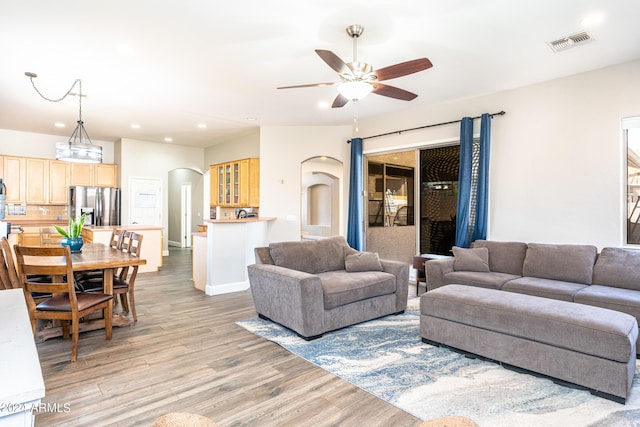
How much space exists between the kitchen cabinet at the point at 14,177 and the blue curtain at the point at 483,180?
8571mm

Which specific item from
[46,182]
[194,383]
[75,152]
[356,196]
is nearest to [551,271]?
[356,196]

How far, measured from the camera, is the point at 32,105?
17.9 ft

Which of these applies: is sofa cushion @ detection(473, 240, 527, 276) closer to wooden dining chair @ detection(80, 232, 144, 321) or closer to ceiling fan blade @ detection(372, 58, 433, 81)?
ceiling fan blade @ detection(372, 58, 433, 81)

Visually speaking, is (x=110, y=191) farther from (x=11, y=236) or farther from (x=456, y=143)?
(x=456, y=143)

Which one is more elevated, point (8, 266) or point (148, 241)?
point (8, 266)

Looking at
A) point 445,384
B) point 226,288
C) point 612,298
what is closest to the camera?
point 445,384

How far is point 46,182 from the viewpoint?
752cm

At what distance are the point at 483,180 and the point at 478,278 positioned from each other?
1485 millimetres

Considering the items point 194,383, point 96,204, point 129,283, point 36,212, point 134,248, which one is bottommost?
point 194,383

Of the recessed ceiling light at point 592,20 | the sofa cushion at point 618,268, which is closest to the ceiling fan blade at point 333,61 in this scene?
the recessed ceiling light at point 592,20

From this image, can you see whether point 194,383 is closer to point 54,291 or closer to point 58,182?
point 54,291

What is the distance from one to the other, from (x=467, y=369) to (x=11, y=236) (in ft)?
23.0

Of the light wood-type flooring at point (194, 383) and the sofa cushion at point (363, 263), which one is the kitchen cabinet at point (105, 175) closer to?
the light wood-type flooring at point (194, 383)

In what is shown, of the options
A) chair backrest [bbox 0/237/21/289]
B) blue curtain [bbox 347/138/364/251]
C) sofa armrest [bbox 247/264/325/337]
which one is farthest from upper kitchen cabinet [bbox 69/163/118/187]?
sofa armrest [bbox 247/264/325/337]
